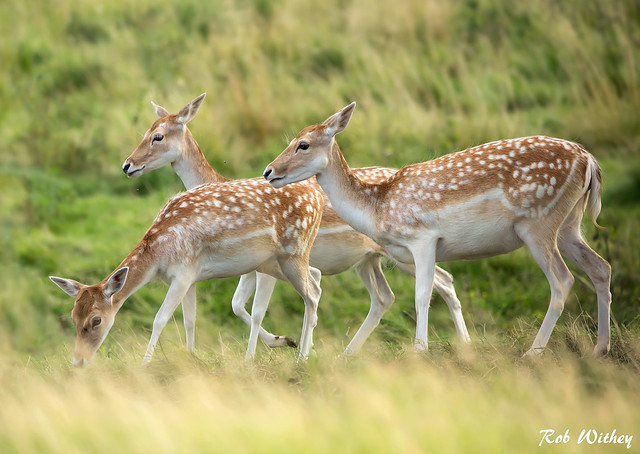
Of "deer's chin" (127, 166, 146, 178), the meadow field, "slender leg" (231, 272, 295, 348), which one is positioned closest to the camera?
the meadow field

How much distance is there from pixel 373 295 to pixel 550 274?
2.04 meters

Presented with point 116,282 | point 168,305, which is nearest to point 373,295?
point 168,305

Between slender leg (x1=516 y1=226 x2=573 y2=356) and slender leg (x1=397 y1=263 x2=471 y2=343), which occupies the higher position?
slender leg (x1=516 y1=226 x2=573 y2=356)

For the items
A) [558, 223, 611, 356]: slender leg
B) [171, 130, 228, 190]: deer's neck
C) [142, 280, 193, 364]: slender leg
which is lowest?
[558, 223, 611, 356]: slender leg

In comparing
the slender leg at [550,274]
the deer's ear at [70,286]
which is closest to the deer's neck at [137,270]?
the deer's ear at [70,286]

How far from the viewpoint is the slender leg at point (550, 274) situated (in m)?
6.94

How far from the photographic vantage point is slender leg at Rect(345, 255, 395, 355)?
858 centimetres

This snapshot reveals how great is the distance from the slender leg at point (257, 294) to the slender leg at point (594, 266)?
2270mm

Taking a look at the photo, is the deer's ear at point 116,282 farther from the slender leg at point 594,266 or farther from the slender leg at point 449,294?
the slender leg at point 594,266

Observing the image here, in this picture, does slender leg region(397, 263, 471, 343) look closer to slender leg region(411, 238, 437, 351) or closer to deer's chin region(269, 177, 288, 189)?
slender leg region(411, 238, 437, 351)

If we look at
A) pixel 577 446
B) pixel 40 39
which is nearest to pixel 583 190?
pixel 577 446

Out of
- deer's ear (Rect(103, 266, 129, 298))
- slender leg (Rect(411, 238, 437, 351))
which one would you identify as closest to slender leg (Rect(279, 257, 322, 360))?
slender leg (Rect(411, 238, 437, 351))

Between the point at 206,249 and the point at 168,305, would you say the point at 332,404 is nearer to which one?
the point at 168,305

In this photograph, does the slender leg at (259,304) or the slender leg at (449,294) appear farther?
the slender leg at (449,294)
